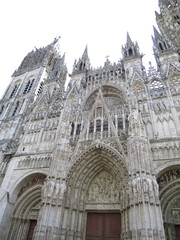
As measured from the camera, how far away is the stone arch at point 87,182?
1060cm

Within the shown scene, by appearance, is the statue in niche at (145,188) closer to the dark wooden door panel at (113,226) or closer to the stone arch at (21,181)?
the dark wooden door panel at (113,226)

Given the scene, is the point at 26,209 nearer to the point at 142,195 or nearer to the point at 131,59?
the point at 142,195

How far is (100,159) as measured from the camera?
40.4 ft

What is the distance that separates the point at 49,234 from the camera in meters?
9.21

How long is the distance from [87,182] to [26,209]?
17.3 ft

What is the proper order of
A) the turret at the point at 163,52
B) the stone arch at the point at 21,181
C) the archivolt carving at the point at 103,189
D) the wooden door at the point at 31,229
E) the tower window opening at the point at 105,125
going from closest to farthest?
1. the archivolt carving at the point at 103,189
2. the wooden door at the point at 31,229
3. the stone arch at the point at 21,181
4. the tower window opening at the point at 105,125
5. the turret at the point at 163,52

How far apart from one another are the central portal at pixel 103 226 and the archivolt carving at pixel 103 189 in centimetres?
94

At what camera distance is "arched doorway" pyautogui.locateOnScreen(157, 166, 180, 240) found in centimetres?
950

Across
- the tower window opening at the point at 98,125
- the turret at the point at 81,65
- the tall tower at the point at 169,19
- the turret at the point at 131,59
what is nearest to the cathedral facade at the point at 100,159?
the tower window opening at the point at 98,125

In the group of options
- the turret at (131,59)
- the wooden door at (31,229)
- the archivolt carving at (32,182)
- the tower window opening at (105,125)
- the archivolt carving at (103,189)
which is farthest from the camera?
the turret at (131,59)

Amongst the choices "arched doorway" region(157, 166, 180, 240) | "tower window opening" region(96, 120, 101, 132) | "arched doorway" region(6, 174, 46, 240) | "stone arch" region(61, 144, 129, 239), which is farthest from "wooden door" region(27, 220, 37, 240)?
"arched doorway" region(157, 166, 180, 240)

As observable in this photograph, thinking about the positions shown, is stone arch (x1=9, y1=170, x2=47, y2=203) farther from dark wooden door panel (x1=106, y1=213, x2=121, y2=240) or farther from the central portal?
dark wooden door panel (x1=106, y1=213, x2=121, y2=240)

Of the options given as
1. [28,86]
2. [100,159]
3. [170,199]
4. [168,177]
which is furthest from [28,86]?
[170,199]

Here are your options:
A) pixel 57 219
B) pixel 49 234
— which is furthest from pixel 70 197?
pixel 49 234
